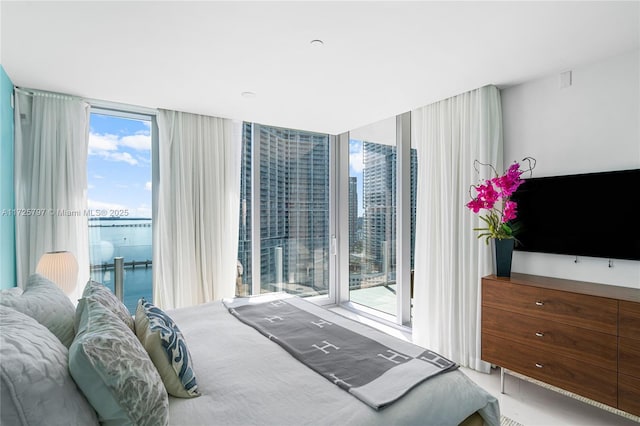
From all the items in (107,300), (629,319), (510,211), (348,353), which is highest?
(510,211)

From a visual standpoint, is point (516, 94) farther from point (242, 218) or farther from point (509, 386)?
point (242, 218)

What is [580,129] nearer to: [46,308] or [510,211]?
[510,211]

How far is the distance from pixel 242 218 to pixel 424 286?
91.8 inches

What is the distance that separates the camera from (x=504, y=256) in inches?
103

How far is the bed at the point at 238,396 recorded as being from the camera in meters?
0.88

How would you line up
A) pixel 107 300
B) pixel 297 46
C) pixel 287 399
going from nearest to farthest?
pixel 287 399
pixel 107 300
pixel 297 46

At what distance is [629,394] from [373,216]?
2910 millimetres

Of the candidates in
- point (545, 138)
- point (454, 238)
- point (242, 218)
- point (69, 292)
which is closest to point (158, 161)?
point (242, 218)

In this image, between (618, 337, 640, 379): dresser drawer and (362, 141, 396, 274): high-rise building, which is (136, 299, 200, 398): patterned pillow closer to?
(618, 337, 640, 379): dresser drawer

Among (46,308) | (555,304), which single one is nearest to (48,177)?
(46,308)

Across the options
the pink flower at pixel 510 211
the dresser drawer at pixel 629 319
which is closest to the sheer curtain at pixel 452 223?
the pink flower at pixel 510 211

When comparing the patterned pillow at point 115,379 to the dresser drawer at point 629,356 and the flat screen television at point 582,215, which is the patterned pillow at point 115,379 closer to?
the dresser drawer at point 629,356

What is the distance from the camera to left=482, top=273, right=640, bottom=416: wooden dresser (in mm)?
1956

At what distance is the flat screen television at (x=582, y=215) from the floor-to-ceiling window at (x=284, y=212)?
8.71ft
